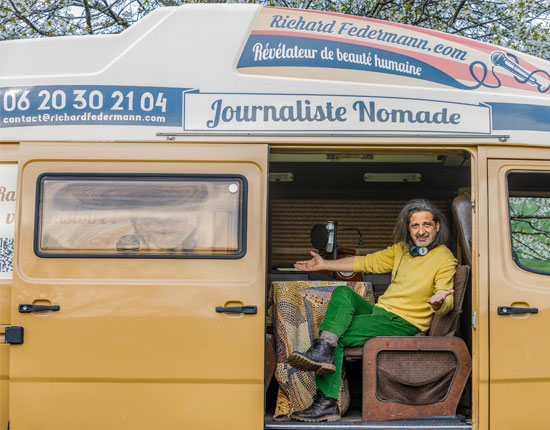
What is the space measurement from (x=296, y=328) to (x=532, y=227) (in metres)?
5.26

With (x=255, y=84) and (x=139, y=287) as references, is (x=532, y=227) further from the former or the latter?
(x=139, y=287)

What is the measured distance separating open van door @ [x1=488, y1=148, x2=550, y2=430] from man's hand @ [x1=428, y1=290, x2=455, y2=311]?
0.30 m

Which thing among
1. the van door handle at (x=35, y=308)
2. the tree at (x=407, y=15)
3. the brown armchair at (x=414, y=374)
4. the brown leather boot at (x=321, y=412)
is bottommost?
the brown leather boot at (x=321, y=412)

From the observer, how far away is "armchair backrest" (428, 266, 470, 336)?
4.21 metres

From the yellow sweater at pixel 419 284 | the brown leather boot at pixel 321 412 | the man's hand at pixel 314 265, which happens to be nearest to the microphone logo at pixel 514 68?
the yellow sweater at pixel 419 284

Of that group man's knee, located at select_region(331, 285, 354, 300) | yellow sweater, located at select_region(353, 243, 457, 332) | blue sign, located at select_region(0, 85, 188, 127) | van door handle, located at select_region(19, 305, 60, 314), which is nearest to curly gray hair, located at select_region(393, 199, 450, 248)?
yellow sweater, located at select_region(353, 243, 457, 332)

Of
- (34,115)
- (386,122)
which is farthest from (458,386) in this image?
(34,115)

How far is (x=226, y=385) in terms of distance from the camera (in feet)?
12.5

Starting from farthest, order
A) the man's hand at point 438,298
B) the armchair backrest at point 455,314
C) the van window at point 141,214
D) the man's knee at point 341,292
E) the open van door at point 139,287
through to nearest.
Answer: the man's knee at point 341,292 → the armchair backrest at point 455,314 → the man's hand at point 438,298 → the van window at point 141,214 → the open van door at point 139,287

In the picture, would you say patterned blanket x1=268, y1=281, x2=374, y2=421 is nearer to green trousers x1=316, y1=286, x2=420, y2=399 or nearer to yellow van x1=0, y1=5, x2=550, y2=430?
yellow van x1=0, y1=5, x2=550, y2=430

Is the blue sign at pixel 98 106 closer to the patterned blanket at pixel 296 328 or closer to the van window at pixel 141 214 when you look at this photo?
the van window at pixel 141 214

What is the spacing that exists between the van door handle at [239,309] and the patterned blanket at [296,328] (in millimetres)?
598

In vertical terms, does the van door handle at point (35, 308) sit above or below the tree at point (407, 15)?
below

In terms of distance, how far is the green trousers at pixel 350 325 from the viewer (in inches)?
163
